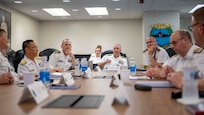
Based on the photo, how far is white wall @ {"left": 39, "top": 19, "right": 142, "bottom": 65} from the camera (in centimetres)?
923

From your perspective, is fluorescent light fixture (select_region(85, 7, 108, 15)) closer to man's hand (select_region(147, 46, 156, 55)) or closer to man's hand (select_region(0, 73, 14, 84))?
man's hand (select_region(147, 46, 156, 55))

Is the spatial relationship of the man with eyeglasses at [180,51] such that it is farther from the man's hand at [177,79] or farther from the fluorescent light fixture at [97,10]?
the fluorescent light fixture at [97,10]

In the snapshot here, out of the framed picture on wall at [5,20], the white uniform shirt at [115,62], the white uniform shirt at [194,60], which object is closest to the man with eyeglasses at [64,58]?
the white uniform shirt at [115,62]

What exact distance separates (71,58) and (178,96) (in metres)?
3.40

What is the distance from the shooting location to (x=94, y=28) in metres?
9.34

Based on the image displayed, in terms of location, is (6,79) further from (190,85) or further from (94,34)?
(94,34)

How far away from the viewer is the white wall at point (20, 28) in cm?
704

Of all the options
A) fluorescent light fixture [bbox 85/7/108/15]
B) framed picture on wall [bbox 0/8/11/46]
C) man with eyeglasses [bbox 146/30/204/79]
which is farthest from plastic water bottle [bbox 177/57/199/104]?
fluorescent light fixture [bbox 85/7/108/15]

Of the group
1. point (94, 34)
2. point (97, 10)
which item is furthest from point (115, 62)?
point (94, 34)

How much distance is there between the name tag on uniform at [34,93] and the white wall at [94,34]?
814 cm

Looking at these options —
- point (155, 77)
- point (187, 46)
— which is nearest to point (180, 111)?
point (155, 77)

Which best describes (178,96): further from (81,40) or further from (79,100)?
(81,40)

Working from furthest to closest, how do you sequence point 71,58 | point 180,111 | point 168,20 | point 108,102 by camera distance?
1. point 168,20
2. point 71,58
3. point 108,102
4. point 180,111

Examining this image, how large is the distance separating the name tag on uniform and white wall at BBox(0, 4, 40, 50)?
5.90 m
